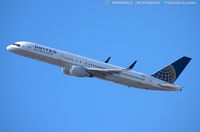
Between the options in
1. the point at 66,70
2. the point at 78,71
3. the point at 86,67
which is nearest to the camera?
the point at 78,71

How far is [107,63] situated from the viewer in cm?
6147

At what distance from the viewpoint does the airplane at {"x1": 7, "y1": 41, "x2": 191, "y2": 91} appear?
58312mm

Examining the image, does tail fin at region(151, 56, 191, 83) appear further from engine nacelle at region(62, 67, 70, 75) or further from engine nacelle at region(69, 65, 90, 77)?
engine nacelle at region(62, 67, 70, 75)

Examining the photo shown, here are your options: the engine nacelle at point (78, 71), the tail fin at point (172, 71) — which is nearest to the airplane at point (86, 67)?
the engine nacelle at point (78, 71)

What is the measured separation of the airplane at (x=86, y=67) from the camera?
58.3 meters

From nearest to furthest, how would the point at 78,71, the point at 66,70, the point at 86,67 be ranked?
1. the point at 78,71
2. the point at 86,67
3. the point at 66,70

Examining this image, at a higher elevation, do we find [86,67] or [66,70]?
[86,67]

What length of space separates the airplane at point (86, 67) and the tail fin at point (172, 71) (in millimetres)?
1637

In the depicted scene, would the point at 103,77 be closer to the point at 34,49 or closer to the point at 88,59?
the point at 88,59

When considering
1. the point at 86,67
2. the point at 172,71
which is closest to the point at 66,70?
the point at 86,67

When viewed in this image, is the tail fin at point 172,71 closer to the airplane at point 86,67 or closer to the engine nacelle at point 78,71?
the airplane at point 86,67

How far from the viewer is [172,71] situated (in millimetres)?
66062

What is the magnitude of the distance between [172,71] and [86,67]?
61.4 ft

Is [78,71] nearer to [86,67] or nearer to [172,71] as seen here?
[86,67]
